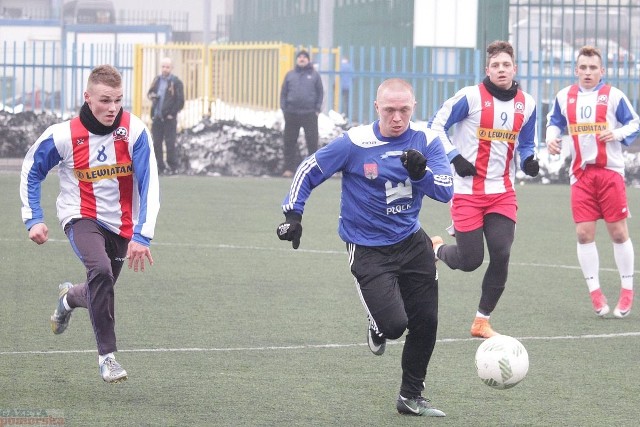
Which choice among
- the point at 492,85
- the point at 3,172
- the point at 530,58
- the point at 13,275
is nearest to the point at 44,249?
the point at 13,275

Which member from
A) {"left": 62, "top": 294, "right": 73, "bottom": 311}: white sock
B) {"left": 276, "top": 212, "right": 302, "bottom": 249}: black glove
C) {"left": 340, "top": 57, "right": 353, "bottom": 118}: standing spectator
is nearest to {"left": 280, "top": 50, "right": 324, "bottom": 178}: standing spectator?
{"left": 340, "top": 57, "right": 353, "bottom": 118}: standing spectator

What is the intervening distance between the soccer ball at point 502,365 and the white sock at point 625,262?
343 cm

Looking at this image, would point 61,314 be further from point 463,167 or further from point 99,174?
point 463,167

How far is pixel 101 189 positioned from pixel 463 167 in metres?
→ 2.41

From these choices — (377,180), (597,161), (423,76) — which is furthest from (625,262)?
(423,76)

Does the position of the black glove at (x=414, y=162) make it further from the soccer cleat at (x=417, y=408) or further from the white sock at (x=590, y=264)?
the white sock at (x=590, y=264)

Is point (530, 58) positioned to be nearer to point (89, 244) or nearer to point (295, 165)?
point (295, 165)

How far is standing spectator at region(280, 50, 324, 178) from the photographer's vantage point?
71.4 ft

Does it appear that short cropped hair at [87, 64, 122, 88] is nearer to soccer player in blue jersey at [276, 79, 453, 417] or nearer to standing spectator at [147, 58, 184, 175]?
soccer player in blue jersey at [276, 79, 453, 417]

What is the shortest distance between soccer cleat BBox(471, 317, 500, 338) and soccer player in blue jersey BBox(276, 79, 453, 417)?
6.87ft

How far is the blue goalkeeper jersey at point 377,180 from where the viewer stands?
21.7 feet

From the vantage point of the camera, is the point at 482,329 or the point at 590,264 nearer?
the point at 482,329

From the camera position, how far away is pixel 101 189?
23.6 ft

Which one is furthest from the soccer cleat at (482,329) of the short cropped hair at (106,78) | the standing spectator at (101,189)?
the short cropped hair at (106,78)
